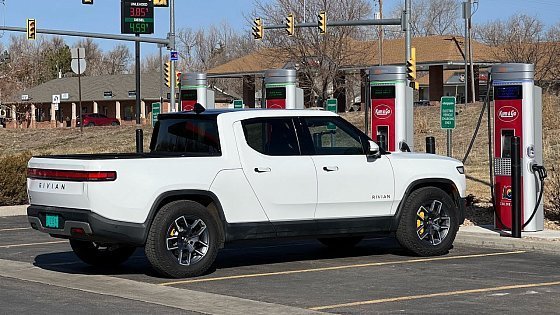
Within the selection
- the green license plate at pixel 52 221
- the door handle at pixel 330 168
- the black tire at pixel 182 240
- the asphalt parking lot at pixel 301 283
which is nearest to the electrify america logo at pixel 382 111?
the asphalt parking lot at pixel 301 283

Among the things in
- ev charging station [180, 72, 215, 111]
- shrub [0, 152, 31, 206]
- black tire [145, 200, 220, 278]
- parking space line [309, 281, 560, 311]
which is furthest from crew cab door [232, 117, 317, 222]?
ev charging station [180, 72, 215, 111]

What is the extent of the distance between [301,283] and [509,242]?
13.6 ft

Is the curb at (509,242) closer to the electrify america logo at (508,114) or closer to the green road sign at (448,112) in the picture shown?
the electrify america logo at (508,114)

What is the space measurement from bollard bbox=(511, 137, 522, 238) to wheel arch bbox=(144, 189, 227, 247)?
4.51 metres

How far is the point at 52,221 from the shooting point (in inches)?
434

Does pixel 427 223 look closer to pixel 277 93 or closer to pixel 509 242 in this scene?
pixel 509 242

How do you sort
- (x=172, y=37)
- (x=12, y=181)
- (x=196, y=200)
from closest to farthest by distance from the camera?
(x=196, y=200) < (x=12, y=181) < (x=172, y=37)

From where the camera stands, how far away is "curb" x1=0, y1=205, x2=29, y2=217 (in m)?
19.8

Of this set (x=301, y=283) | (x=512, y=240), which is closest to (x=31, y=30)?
(x=512, y=240)

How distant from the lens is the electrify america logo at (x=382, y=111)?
17.8 m

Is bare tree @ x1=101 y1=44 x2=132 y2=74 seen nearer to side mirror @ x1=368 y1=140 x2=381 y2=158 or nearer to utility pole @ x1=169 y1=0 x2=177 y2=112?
utility pole @ x1=169 y1=0 x2=177 y2=112

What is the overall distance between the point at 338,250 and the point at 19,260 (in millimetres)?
4200

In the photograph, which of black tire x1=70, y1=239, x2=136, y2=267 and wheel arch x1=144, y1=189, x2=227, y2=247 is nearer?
wheel arch x1=144, y1=189, x2=227, y2=247

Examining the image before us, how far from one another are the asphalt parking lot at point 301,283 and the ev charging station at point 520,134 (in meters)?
1.10
